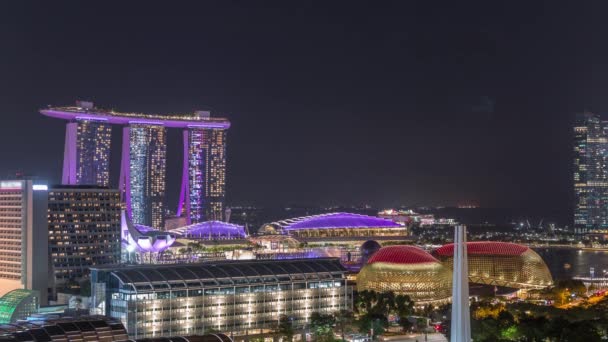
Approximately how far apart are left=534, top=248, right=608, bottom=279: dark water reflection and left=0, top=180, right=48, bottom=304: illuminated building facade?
5328 centimetres

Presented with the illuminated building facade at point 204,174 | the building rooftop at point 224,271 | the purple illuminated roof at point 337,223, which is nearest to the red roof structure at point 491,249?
the building rooftop at point 224,271

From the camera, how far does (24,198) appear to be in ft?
196

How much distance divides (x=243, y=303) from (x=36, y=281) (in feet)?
59.0

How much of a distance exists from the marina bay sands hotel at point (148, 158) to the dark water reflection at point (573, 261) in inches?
2023

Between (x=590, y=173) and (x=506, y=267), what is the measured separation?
125 m

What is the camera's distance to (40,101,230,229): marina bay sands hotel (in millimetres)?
103688

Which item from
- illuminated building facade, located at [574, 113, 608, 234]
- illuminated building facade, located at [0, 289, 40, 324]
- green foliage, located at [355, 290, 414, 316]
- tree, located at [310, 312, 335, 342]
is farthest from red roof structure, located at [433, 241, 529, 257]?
illuminated building facade, located at [574, 113, 608, 234]

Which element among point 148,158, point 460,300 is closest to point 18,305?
point 460,300

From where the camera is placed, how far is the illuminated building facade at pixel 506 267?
71625mm

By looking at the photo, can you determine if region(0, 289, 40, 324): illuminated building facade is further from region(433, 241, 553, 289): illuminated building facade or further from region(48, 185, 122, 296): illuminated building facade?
region(433, 241, 553, 289): illuminated building facade

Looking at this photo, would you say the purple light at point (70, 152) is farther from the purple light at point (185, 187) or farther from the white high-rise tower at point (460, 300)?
the white high-rise tower at point (460, 300)

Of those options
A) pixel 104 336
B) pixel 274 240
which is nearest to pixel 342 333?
pixel 104 336

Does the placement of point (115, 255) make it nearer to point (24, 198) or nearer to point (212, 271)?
point (24, 198)

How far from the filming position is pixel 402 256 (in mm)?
64875
